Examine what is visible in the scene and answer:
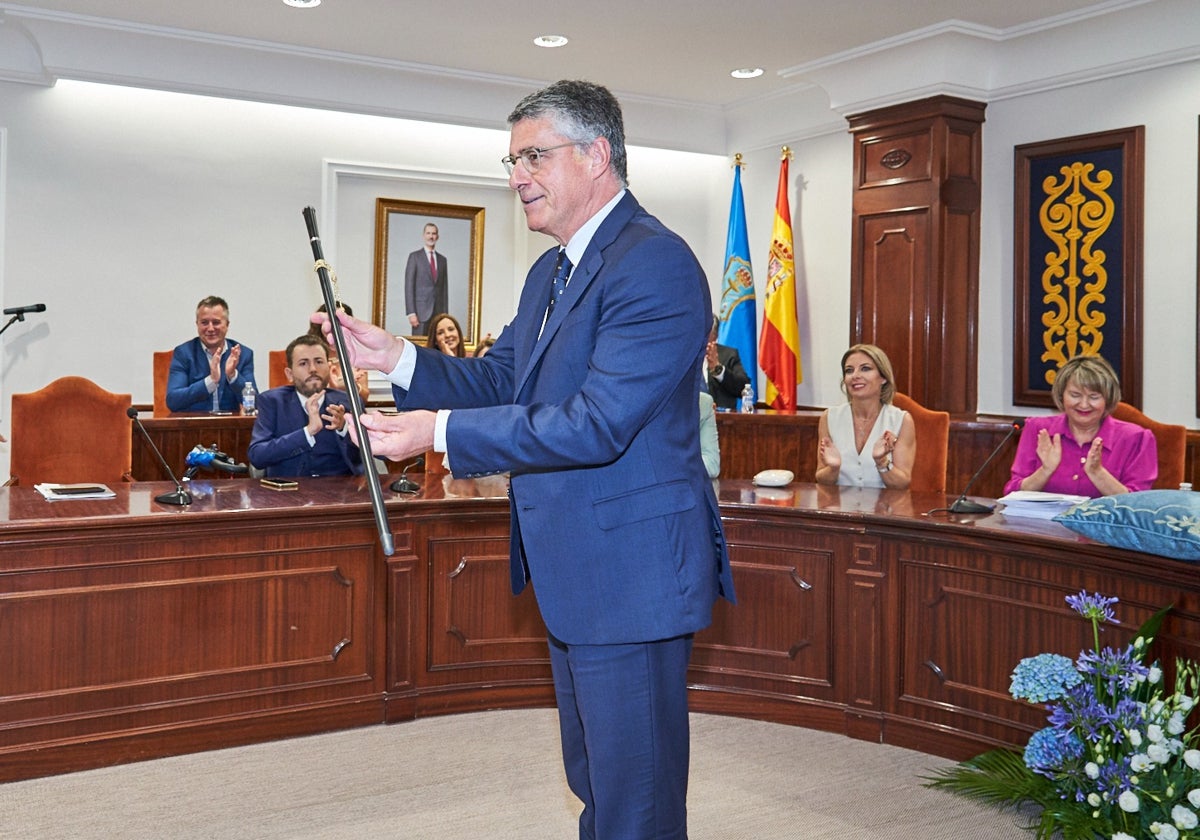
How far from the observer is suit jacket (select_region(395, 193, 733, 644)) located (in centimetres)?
189

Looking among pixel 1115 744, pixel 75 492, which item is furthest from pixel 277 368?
pixel 1115 744

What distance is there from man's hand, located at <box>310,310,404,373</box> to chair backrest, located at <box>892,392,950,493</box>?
3.50 m

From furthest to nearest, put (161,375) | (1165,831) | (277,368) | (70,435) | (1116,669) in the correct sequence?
(277,368) → (161,375) → (70,435) → (1116,669) → (1165,831)

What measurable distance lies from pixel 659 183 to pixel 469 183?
65.8 inches

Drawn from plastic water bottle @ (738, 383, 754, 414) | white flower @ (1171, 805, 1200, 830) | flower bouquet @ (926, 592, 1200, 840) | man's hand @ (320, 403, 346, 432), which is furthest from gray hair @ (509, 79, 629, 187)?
plastic water bottle @ (738, 383, 754, 414)

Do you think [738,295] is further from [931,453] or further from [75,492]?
[75,492]

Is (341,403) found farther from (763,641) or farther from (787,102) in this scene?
(787,102)

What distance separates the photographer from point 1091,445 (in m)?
4.46

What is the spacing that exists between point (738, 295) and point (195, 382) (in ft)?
13.1

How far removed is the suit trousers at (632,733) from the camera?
A: 2.03 metres

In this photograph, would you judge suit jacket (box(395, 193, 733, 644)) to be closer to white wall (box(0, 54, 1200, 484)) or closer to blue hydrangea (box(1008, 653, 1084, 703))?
blue hydrangea (box(1008, 653, 1084, 703))

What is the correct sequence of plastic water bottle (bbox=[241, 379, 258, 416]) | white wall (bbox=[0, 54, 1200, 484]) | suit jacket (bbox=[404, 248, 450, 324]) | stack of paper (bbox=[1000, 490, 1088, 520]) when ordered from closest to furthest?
1. stack of paper (bbox=[1000, 490, 1088, 520])
2. white wall (bbox=[0, 54, 1200, 484])
3. plastic water bottle (bbox=[241, 379, 258, 416])
4. suit jacket (bbox=[404, 248, 450, 324])

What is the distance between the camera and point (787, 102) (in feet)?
28.5

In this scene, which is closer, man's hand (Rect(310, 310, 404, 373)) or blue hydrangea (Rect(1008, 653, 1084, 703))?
man's hand (Rect(310, 310, 404, 373))
